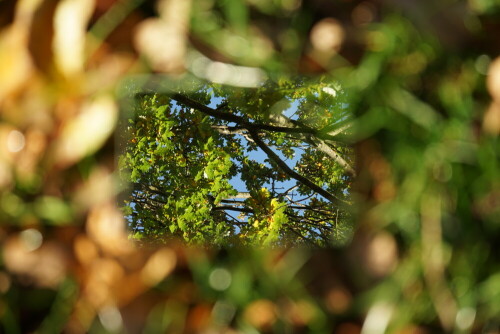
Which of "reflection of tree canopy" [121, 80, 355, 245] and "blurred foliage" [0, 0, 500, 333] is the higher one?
"blurred foliage" [0, 0, 500, 333]

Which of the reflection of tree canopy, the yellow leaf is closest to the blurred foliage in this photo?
the yellow leaf

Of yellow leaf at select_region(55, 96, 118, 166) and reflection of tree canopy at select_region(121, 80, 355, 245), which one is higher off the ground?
yellow leaf at select_region(55, 96, 118, 166)

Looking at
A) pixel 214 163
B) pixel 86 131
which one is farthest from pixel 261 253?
pixel 214 163

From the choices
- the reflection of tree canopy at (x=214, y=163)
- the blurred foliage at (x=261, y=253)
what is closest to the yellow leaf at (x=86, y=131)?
the blurred foliage at (x=261, y=253)

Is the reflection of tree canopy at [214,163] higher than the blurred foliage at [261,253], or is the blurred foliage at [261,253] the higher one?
the blurred foliage at [261,253]

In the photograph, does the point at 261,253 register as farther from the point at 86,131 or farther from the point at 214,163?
the point at 214,163

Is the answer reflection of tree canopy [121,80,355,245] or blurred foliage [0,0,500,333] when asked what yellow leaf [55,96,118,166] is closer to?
blurred foliage [0,0,500,333]

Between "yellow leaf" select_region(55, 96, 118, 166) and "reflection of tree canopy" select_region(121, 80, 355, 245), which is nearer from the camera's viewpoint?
"yellow leaf" select_region(55, 96, 118, 166)

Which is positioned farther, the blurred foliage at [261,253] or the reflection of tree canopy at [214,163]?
the reflection of tree canopy at [214,163]

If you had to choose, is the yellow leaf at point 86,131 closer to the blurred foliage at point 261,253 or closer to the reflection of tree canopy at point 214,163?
the blurred foliage at point 261,253
